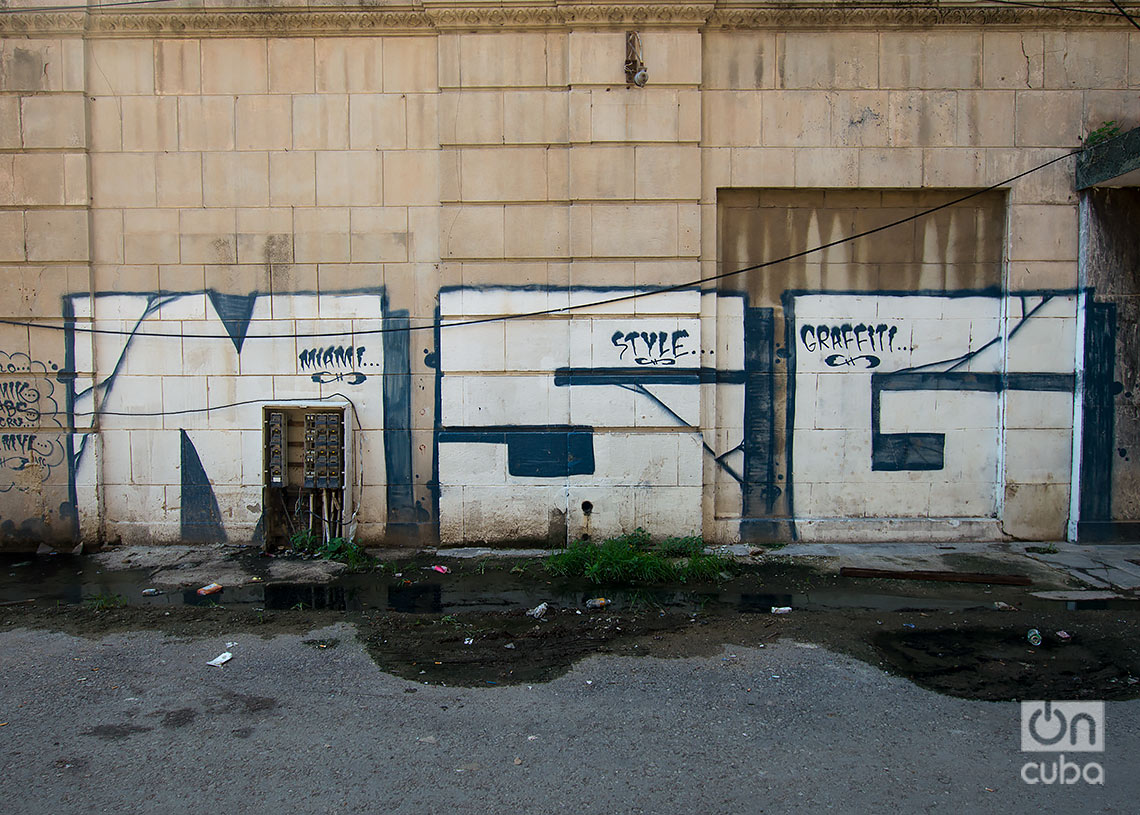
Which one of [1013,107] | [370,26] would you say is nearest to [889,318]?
[1013,107]

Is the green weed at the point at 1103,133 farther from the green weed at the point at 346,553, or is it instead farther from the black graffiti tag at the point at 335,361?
the green weed at the point at 346,553

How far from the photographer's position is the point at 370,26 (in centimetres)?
684

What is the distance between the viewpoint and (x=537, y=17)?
6.68m

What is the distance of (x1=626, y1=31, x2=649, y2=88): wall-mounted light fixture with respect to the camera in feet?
21.5

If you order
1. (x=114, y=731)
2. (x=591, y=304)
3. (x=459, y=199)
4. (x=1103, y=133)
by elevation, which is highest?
(x=1103, y=133)

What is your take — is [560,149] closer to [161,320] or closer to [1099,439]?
[161,320]

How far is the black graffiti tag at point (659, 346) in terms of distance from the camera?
22.4 feet

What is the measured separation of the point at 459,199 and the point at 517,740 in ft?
16.0

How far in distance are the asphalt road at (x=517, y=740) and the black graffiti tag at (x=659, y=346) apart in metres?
2.97

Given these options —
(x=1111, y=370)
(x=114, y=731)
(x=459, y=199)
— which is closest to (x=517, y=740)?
(x=114, y=731)

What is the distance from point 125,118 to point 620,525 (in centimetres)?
608

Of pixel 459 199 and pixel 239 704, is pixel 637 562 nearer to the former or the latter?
pixel 239 704

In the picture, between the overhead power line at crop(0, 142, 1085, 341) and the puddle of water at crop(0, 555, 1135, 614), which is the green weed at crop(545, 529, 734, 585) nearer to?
the puddle of water at crop(0, 555, 1135, 614)

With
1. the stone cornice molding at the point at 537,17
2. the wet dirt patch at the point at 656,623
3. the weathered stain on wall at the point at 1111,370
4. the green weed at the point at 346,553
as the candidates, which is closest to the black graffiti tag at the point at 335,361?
A: the green weed at the point at 346,553
